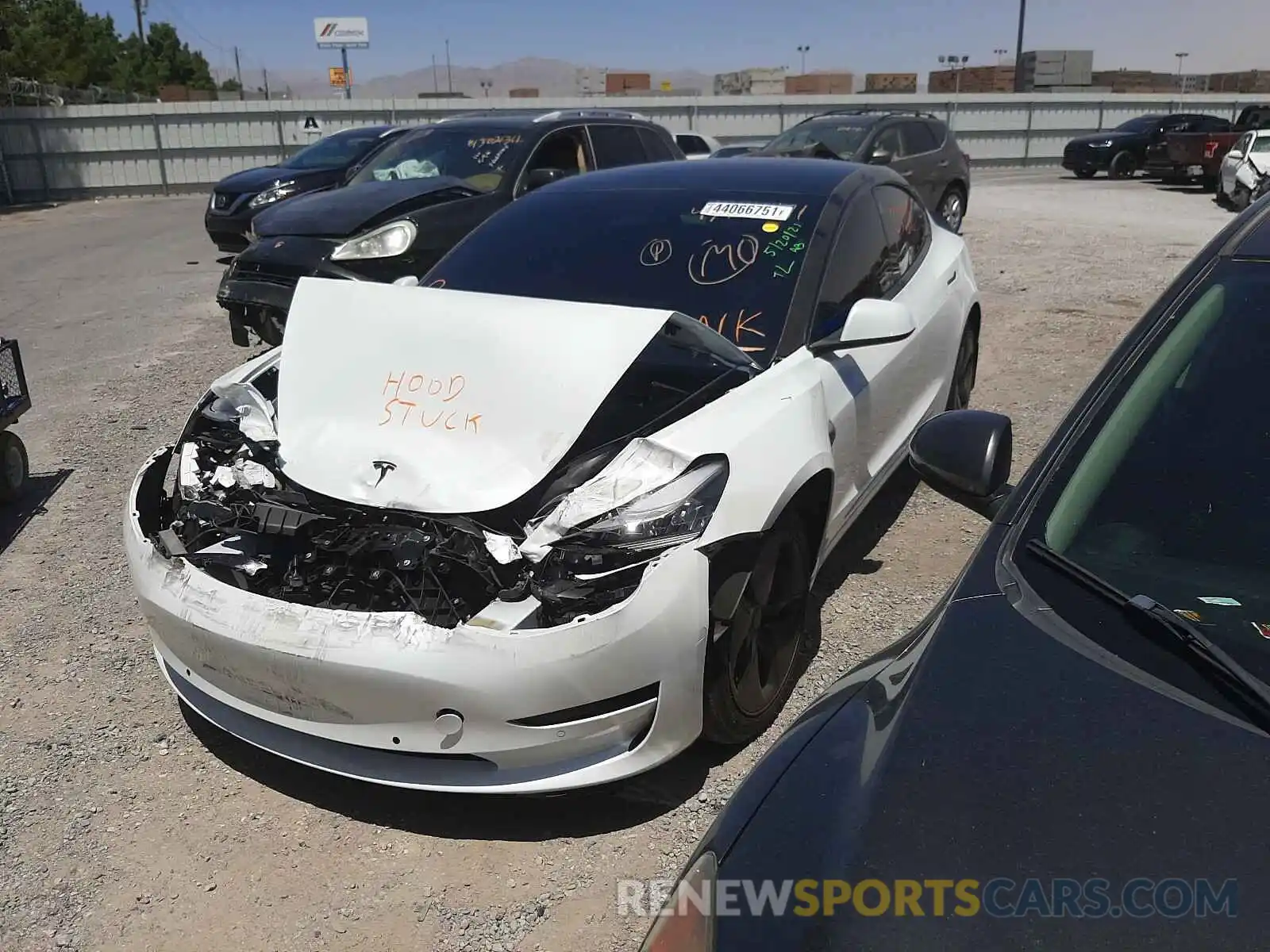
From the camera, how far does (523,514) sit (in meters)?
2.70

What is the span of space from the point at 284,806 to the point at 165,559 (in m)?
0.76

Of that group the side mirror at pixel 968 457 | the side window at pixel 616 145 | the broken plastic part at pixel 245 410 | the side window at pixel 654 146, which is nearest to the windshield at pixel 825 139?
the side window at pixel 654 146

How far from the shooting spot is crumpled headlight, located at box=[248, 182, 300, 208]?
443 inches

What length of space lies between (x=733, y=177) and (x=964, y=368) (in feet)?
6.74

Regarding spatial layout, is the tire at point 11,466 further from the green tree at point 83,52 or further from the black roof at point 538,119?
the green tree at point 83,52

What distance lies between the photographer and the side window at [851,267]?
3.63m

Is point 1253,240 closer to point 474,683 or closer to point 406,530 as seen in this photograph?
point 474,683

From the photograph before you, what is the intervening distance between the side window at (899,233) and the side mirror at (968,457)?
192 centimetres

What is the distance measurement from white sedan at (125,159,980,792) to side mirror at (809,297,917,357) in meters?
0.01

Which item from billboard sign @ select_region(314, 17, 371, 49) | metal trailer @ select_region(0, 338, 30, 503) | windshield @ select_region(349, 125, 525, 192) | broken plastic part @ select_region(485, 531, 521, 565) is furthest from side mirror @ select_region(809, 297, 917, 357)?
billboard sign @ select_region(314, 17, 371, 49)

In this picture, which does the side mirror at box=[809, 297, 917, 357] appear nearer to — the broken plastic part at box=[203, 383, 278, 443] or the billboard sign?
the broken plastic part at box=[203, 383, 278, 443]

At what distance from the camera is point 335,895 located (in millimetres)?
2504

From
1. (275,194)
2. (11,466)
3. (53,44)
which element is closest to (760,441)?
(11,466)

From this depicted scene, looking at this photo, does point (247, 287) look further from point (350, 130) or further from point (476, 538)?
point (350, 130)
